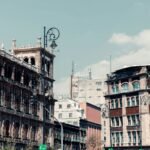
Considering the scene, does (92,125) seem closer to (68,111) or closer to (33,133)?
(68,111)

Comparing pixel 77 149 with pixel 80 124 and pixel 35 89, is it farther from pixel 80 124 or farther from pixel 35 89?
pixel 35 89

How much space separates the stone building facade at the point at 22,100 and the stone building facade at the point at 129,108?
41.3 feet

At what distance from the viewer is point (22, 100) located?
7675cm

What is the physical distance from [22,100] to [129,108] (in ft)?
65.9

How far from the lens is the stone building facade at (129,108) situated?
79750mm

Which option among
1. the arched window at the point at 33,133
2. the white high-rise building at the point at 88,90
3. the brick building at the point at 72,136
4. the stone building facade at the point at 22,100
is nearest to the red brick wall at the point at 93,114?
the brick building at the point at 72,136

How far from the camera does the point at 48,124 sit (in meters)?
87.9

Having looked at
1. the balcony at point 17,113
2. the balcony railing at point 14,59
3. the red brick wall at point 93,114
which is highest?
the balcony railing at point 14,59

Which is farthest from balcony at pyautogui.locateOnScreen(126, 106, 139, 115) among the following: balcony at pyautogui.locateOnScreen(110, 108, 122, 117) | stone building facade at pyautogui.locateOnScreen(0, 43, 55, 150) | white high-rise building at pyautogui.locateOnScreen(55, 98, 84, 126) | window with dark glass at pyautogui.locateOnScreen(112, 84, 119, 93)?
white high-rise building at pyautogui.locateOnScreen(55, 98, 84, 126)

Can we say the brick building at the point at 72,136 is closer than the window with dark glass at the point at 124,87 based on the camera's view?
No

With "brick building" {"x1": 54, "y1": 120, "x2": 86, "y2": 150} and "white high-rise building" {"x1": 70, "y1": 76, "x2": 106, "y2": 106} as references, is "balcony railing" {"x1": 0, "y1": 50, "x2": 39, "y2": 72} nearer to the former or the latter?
"brick building" {"x1": 54, "y1": 120, "x2": 86, "y2": 150}

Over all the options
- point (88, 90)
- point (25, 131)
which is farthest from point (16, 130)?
point (88, 90)

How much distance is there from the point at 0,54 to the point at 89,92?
8628 cm

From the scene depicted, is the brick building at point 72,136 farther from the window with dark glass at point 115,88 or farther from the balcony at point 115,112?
the window with dark glass at point 115,88
